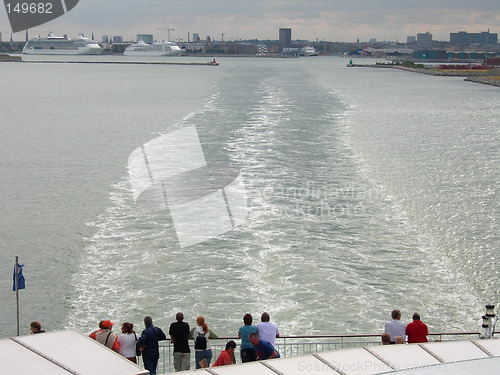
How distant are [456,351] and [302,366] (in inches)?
62.9

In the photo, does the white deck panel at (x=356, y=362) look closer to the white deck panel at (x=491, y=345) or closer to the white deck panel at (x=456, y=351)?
the white deck panel at (x=456, y=351)

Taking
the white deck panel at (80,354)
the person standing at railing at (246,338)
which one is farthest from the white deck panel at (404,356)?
the white deck panel at (80,354)

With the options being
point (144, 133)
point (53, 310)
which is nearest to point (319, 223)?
point (53, 310)

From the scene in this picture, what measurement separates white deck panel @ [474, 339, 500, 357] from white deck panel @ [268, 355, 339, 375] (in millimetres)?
1778

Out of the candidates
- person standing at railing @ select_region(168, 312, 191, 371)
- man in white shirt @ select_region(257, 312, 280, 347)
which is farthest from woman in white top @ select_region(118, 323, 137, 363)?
man in white shirt @ select_region(257, 312, 280, 347)

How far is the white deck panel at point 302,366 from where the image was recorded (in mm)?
6473

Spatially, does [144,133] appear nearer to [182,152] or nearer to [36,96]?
[182,152]

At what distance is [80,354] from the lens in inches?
265

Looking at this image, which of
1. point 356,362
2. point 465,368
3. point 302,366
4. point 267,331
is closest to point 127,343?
point 267,331

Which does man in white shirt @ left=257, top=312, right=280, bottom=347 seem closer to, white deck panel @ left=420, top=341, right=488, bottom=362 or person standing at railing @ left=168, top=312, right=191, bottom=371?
person standing at railing @ left=168, top=312, right=191, bottom=371

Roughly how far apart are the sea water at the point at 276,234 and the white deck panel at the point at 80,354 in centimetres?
599

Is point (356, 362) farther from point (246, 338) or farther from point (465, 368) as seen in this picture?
point (246, 338)

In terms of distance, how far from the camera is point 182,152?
33.3 m

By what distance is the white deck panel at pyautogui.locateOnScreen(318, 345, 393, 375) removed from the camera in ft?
21.3
